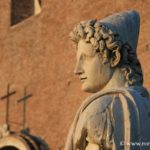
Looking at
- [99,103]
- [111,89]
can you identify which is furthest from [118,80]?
[99,103]

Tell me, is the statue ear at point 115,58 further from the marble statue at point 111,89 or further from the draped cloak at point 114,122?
the draped cloak at point 114,122

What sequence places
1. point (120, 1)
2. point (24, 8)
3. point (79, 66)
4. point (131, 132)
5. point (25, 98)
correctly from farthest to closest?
point (24, 8) → point (25, 98) → point (120, 1) → point (79, 66) → point (131, 132)

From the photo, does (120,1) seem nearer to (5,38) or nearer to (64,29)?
(64,29)

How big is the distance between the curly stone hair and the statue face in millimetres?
24

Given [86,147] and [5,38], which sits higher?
[5,38]

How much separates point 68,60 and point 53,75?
37 cm

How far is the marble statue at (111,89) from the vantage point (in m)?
3.68

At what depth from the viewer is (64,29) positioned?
16.6 m

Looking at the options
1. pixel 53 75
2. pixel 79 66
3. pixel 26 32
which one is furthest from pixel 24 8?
pixel 79 66

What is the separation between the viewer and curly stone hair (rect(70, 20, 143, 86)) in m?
3.91

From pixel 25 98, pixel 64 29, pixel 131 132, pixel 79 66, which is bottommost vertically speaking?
pixel 131 132

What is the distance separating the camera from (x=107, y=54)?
3.93m

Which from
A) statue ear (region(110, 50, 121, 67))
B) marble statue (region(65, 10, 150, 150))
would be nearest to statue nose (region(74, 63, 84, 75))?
marble statue (region(65, 10, 150, 150))

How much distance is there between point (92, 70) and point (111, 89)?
0.13 m
